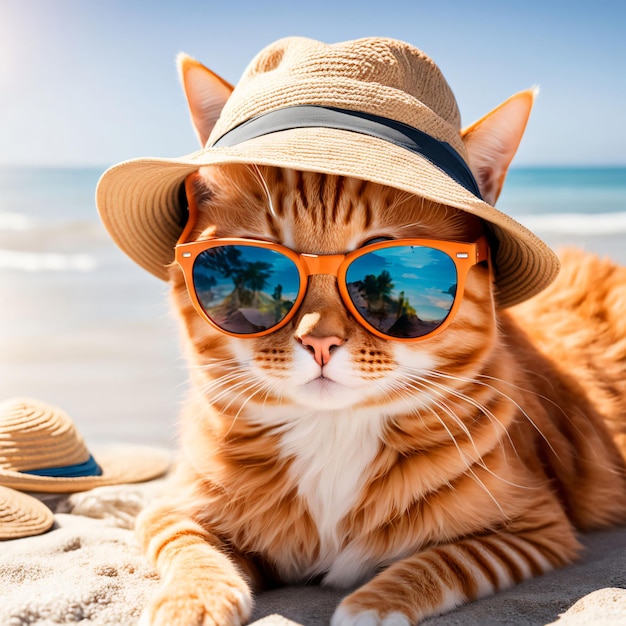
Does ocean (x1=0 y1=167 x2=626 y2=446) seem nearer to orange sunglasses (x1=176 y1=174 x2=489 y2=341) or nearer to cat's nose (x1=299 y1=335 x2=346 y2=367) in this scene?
orange sunglasses (x1=176 y1=174 x2=489 y2=341)

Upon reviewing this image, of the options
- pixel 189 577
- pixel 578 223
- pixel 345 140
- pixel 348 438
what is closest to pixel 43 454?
pixel 189 577

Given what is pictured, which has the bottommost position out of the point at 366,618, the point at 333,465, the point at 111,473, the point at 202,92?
the point at 111,473

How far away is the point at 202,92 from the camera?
2.15 metres

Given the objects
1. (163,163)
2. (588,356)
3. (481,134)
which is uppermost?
(481,134)

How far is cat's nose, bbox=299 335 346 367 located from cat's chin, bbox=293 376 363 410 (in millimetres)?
58

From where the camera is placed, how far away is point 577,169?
14.5 m

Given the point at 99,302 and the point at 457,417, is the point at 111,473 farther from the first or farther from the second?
the point at 99,302

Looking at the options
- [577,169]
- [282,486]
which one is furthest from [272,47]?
[577,169]

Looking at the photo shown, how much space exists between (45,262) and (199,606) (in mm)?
7922

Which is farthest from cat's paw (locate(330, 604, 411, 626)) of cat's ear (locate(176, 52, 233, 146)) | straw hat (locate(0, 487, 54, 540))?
cat's ear (locate(176, 52, 233, 146))

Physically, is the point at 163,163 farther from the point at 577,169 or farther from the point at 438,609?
the point at 577,169

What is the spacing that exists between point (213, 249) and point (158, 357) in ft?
10.2

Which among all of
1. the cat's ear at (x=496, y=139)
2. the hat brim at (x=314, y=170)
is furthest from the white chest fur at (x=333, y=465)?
the cat's ear at (x=496, y=139)

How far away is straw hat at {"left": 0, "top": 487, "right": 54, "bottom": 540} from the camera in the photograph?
2.17 metres
